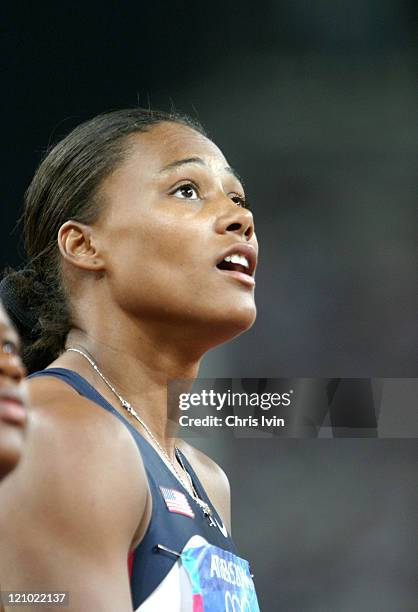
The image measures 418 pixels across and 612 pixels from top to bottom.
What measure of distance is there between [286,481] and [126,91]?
101 cm

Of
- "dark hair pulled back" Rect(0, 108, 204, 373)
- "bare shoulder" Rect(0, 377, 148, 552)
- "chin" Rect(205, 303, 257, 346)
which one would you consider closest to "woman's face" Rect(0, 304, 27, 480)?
"bare shoulder" Rect(0, 377, 148, 552)

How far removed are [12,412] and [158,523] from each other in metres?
0.58

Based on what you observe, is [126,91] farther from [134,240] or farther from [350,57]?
[134,240]

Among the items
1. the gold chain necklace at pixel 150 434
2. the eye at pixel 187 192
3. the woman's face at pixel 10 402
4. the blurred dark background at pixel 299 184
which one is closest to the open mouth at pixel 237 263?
the eye at pixel 187 192

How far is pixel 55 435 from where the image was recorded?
0.98 metres

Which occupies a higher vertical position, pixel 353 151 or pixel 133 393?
pixel 353 151

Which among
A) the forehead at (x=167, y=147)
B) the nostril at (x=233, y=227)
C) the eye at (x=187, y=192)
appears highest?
the forehead at (x=167, y=147)

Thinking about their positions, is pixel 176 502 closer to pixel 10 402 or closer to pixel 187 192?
pixel 187 192

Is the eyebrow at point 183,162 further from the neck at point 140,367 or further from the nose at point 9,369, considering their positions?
the nose at point 9,369

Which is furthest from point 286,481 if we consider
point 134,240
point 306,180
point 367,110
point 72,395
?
point 72,395

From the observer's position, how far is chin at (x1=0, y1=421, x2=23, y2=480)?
52cm

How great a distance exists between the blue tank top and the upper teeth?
24 cm

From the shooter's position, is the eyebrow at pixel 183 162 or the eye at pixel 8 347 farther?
the eyebrow at pixel 183 162

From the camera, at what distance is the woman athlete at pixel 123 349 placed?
938 mm
